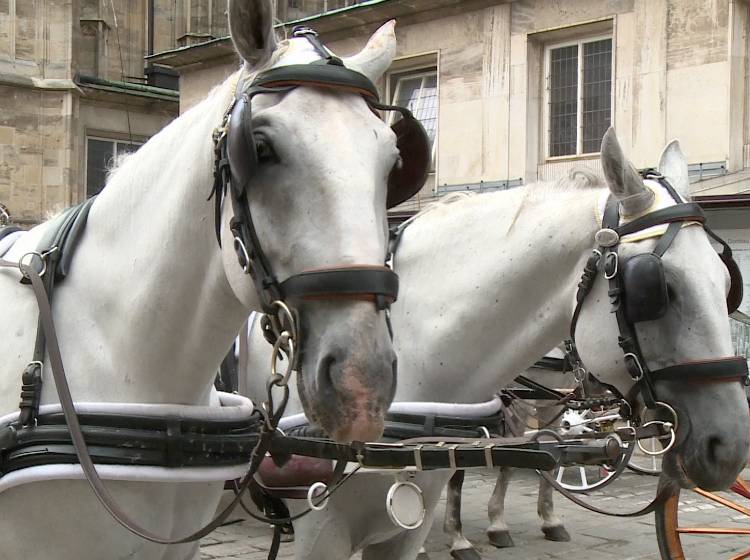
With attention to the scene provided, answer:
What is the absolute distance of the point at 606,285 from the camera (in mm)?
3039

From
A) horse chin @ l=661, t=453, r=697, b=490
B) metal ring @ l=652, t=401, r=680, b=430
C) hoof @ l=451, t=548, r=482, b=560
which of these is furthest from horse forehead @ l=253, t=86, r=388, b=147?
hoof @ l=451, t=548, r=482, b=560

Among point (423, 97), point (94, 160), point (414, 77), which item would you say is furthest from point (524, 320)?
point (94, 160)

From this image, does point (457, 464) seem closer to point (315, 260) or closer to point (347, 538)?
point (347, 538)

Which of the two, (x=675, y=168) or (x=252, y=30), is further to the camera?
(x=675, y=168)

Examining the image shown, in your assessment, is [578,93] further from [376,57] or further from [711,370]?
[376,57]

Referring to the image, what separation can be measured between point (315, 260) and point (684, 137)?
336 inches

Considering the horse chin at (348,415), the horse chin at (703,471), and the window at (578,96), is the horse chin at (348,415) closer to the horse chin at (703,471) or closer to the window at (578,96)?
the horse chin at (703,471)

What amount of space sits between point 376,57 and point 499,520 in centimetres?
513

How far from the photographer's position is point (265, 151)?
1699 millimetres

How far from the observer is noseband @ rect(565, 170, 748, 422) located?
2867 millimetres

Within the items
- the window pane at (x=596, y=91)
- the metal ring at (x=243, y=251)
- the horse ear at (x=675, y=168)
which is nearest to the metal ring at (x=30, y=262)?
the metal ring at (x=243, y=251)

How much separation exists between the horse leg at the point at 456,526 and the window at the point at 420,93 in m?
6.25

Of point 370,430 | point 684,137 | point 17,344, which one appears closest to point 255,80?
point 370,430

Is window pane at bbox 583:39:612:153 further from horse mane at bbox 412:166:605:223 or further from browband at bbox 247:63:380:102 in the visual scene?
browband at bbox 247:63:380:102
